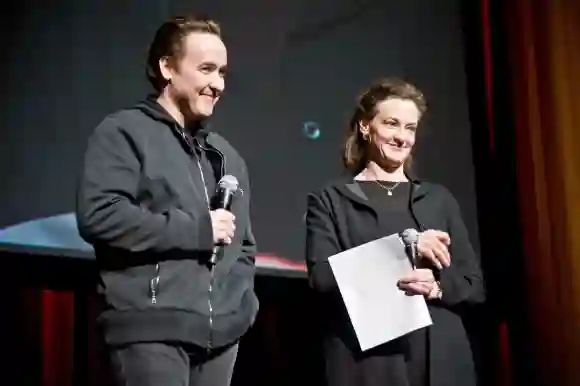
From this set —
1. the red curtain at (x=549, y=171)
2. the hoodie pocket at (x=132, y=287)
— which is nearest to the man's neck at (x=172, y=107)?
the hoodie pocket at (x=132, y=287)

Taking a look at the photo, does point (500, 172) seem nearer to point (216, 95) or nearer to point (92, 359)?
point (216, 95)

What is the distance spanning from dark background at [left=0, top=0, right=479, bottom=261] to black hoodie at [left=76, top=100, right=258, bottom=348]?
2.62ft

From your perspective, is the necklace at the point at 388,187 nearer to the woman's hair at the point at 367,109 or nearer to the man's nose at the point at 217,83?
the woman's hair at the point at 367,109

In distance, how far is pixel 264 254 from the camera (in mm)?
2256

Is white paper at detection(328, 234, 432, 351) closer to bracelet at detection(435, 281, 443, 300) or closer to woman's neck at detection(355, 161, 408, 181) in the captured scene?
bracelet at detection(435, 281, 443, 300)

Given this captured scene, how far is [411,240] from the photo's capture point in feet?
5.11

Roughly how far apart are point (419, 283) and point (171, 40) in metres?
0.71

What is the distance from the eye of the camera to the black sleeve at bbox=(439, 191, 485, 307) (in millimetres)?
1617

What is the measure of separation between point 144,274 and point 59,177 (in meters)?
0.92

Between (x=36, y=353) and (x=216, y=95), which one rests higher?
(x=216, y=95)

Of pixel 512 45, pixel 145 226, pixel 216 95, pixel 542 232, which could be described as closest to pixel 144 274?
pixel 145 226

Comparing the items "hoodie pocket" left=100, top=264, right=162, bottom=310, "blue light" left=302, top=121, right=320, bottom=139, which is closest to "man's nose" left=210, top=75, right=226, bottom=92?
"hoodie pocket" left=100, top=264, right=162, bottom=310

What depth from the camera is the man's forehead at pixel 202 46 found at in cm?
145

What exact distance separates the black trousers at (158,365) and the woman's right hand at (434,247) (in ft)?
1.65
